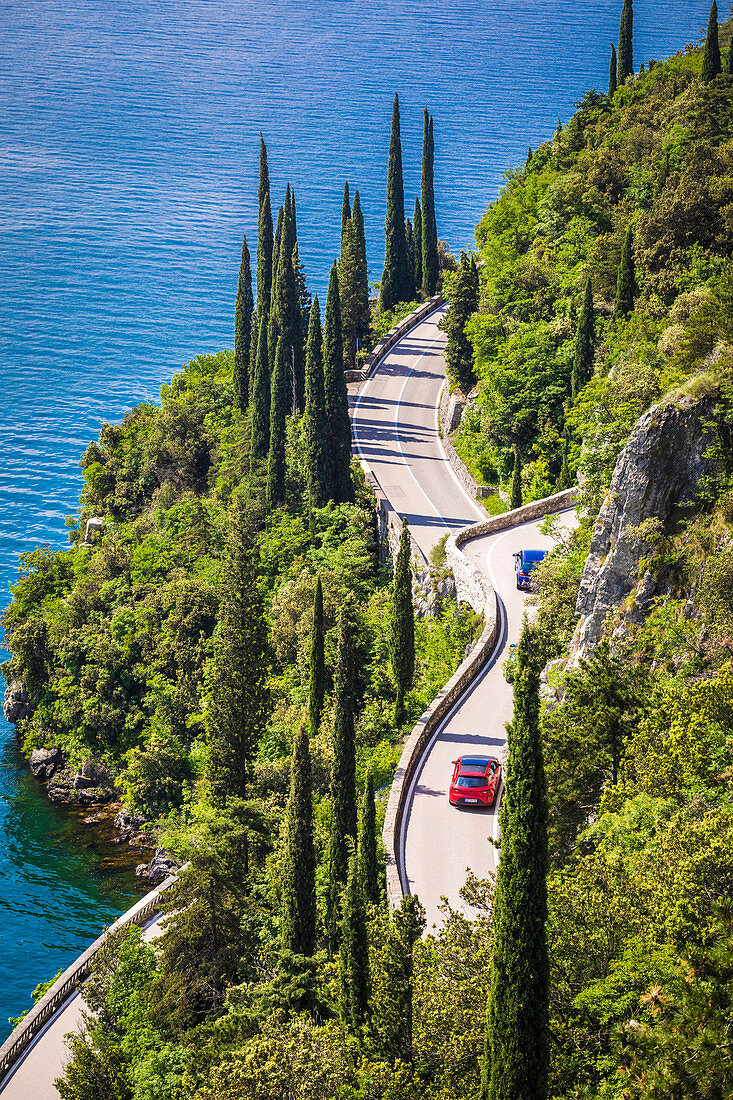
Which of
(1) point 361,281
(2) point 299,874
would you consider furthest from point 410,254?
(2) point 299,874

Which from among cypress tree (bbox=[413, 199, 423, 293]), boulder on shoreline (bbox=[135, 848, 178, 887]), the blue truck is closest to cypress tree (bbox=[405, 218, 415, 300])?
cypress tree (bbox=[413, 199, 423, 293])

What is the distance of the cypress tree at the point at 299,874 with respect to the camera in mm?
29266

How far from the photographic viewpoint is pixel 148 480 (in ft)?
250

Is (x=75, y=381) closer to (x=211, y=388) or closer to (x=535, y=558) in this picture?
(x=211, y=388)

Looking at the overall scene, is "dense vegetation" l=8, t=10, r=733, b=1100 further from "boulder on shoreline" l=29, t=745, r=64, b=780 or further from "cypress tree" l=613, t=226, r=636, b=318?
"boulder on shoreline" l=29, t=745, r=64, b=780

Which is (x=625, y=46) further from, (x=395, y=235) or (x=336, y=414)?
(x=336, y=414)

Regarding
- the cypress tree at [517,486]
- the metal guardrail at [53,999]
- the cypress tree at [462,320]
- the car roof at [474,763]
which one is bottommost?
the metal guardrail at [53,999]

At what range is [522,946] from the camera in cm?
1655

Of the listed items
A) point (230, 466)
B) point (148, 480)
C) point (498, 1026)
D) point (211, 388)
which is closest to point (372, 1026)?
point (498, 1026)

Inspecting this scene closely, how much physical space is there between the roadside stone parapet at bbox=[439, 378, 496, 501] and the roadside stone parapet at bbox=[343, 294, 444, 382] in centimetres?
691

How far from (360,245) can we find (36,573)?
120ft

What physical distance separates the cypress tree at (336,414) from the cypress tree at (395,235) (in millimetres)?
27400

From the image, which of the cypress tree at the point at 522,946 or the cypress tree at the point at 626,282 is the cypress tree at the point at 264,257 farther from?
the cypress tree at the point at 522,946

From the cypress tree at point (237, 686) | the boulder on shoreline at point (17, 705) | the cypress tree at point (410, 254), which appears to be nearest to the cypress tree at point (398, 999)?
the cypress tree at point (237, 686)
